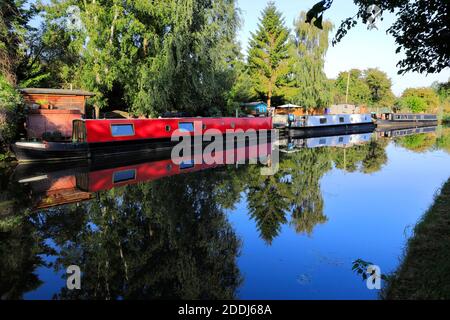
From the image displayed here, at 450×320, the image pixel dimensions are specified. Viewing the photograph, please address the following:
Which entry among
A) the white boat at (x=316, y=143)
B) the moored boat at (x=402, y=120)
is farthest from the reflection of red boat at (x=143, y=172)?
the moored boat at (x=402, y=120)

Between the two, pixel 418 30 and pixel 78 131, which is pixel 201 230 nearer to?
pixel 418 30

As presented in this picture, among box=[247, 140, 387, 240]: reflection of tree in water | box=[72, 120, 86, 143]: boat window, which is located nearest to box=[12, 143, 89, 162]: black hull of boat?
box=[72, 120, 86, 143]: boat window

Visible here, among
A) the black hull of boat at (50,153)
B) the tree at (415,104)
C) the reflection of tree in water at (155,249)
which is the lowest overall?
the reflection of tree in water at (155,249)

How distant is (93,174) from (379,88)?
189 feet

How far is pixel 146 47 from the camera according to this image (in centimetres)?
2045

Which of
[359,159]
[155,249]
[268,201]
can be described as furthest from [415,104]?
[155,249]

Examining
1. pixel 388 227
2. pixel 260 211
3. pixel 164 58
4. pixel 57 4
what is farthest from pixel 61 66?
pixel 388 227

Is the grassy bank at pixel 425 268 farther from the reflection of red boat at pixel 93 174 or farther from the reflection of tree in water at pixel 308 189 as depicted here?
the reflection of red boat at pixel 93 174

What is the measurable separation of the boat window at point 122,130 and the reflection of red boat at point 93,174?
134 centimetres

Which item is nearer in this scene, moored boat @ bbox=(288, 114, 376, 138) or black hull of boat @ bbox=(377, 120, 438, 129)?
moored boat @ bbox=(288, 114, 376, 138)

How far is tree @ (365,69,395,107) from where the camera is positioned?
58.2 metres

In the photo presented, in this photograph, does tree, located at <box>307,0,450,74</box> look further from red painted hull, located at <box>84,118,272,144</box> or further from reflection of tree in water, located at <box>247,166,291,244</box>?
red painted hull, located at <box>84,118,272,144</box>

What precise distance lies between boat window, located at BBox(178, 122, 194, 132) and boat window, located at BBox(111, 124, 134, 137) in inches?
112

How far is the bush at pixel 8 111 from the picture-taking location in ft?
43.5
